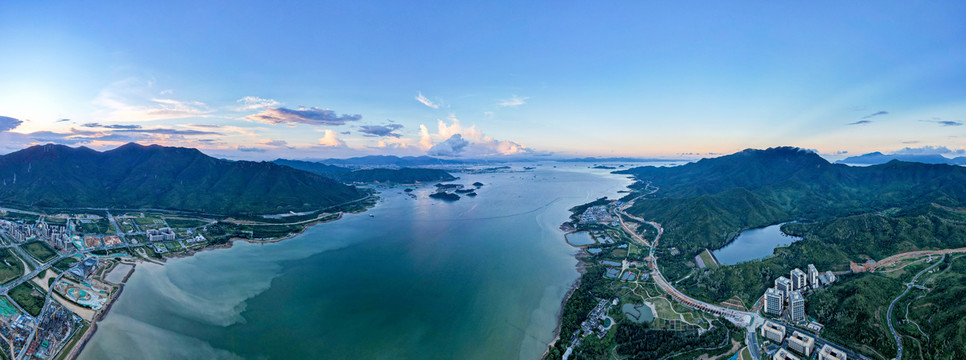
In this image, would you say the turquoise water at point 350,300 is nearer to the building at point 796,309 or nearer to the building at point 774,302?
the building at point 774,302

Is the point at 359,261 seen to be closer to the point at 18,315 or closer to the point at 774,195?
the point at 18,315

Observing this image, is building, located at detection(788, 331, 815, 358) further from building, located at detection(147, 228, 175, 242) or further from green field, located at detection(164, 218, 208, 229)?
green field, located at detection(164, 218, 208, 229)

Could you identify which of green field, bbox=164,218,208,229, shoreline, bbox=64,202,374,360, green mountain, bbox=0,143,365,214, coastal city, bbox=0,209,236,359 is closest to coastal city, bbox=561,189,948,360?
shoreline, bbox=64,202,374,360

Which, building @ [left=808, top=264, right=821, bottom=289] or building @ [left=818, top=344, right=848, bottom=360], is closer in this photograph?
building @ [left=818, top=344, right=848, bottom=360]

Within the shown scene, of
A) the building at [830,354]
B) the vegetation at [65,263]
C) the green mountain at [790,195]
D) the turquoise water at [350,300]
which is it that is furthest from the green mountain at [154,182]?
the building at [830,354]

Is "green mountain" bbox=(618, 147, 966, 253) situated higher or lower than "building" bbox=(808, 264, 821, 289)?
higher

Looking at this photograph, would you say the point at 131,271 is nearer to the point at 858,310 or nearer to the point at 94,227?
the point at 94,227

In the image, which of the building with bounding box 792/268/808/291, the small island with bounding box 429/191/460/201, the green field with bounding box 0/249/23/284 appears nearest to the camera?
the building with bounding box 792/268/808/291
